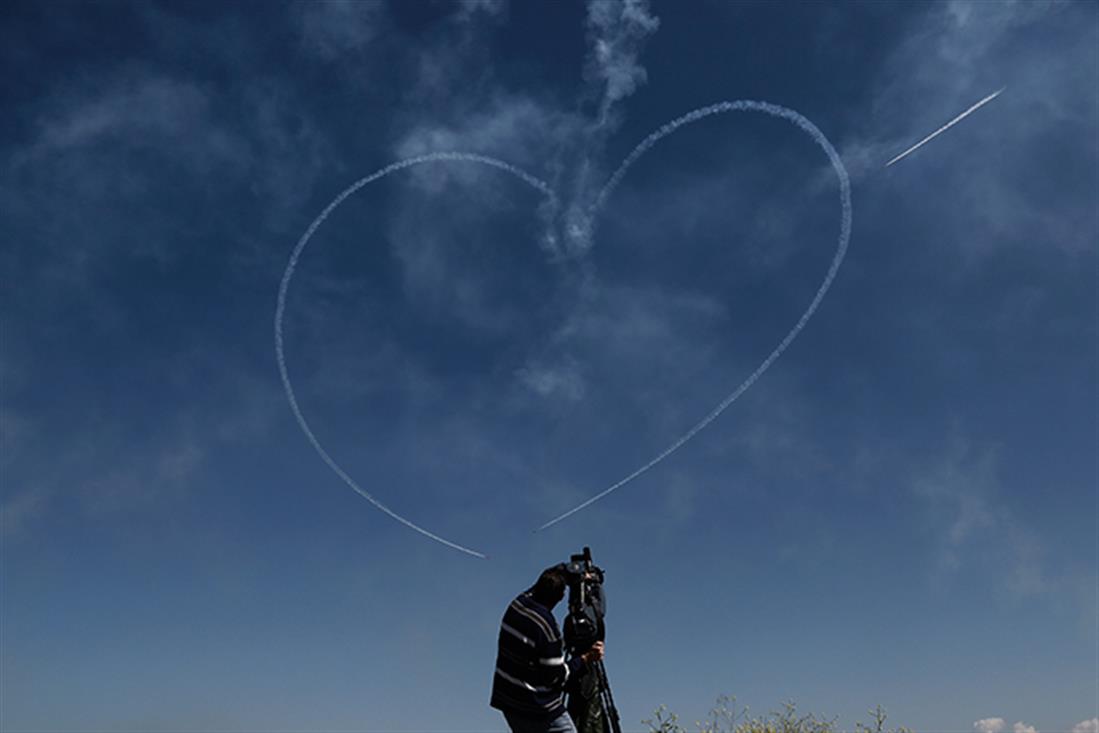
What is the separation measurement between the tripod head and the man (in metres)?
1.38

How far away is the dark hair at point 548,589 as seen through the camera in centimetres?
959

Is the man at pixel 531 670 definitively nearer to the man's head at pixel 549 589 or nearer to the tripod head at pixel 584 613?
the man's head at pixel 549 589

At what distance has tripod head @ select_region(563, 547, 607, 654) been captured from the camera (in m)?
11.1

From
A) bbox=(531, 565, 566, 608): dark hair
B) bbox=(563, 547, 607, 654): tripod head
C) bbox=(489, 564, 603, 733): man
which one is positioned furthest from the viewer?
bbox=(563, 547, 607, 654): tripod head

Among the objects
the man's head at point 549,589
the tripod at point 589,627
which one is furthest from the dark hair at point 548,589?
the tripod at point 589,627

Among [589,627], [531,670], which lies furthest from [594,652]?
[531,670]

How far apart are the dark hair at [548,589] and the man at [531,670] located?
0.05 feet

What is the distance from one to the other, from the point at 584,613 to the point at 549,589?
6.04 feet

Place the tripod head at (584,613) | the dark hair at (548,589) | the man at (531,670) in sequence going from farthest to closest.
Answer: the tripod head at (584,613) → the dark hair at (548,589) → the man at (531,670)

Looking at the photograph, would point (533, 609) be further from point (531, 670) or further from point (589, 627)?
point (589, 627)

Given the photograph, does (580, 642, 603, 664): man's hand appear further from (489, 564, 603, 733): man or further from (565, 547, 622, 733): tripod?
(489, 564, 603, 733): man

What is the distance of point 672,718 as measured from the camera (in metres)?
15.1

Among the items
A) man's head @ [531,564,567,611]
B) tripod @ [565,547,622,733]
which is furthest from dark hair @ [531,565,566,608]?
tripod @ [565,547,622,733]

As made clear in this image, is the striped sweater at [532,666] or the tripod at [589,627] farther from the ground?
the tripod at [589,627]
